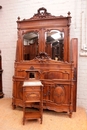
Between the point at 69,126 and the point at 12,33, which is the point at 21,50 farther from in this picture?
the point at 69,126

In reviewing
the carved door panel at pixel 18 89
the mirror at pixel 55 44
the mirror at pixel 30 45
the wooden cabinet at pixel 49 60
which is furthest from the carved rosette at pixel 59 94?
the mirror at pixel 30 45

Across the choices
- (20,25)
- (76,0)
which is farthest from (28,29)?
(76,0)

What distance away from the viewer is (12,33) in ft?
11.4

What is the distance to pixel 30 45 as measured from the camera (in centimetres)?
295

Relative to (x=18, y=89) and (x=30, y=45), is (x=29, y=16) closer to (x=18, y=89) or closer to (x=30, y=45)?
(x=30, y=45)

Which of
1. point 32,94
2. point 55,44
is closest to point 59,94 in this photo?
point 32,94

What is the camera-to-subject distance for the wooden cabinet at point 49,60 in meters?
2.49

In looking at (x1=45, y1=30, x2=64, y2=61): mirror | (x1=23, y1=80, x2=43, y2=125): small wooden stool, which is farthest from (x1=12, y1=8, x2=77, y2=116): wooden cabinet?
(x1=23, y1=80, x2=43, y2=125): small wooden stool

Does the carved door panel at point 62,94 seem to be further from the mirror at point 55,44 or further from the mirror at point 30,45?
the mirror at point 30,45

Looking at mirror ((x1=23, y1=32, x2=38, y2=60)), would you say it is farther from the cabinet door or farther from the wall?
the cabinet door

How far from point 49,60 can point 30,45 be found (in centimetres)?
62

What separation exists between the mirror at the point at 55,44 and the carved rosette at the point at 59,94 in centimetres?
61

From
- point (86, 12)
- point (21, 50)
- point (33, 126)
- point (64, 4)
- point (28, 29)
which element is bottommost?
point (33, 126)

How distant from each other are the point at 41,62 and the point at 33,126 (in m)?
1.15
